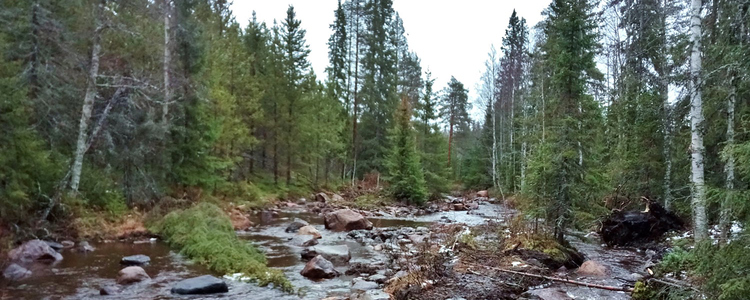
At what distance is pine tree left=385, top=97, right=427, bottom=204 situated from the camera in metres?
29.0

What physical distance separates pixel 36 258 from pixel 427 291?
9099mm

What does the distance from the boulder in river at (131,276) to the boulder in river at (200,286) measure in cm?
106

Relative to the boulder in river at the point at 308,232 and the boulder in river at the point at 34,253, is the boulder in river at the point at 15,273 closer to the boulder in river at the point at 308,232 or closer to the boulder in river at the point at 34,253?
the boulder in river at the point at 34,253

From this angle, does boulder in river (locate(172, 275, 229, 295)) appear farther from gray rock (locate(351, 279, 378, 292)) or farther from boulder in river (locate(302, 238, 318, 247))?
boulder in river (locate(302, 238, 318, 247))

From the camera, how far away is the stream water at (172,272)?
8.89 metres

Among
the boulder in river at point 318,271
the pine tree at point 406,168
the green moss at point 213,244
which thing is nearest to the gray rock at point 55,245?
the green moss at point 213,244

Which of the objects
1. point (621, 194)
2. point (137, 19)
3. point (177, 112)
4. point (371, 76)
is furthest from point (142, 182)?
point (371, 76)

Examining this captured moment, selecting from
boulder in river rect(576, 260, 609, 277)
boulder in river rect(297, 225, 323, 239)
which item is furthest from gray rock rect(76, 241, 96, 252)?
boulder in river rect(576, 260, 609, 277)

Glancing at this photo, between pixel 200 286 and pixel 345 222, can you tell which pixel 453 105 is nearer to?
pixel 345 222

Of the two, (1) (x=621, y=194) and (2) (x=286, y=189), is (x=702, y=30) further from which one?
(2) (x=286, y=189)

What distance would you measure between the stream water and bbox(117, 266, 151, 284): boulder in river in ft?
0.53

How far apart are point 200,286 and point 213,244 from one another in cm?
347

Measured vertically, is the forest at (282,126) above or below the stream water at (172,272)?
above

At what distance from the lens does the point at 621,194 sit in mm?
16812
